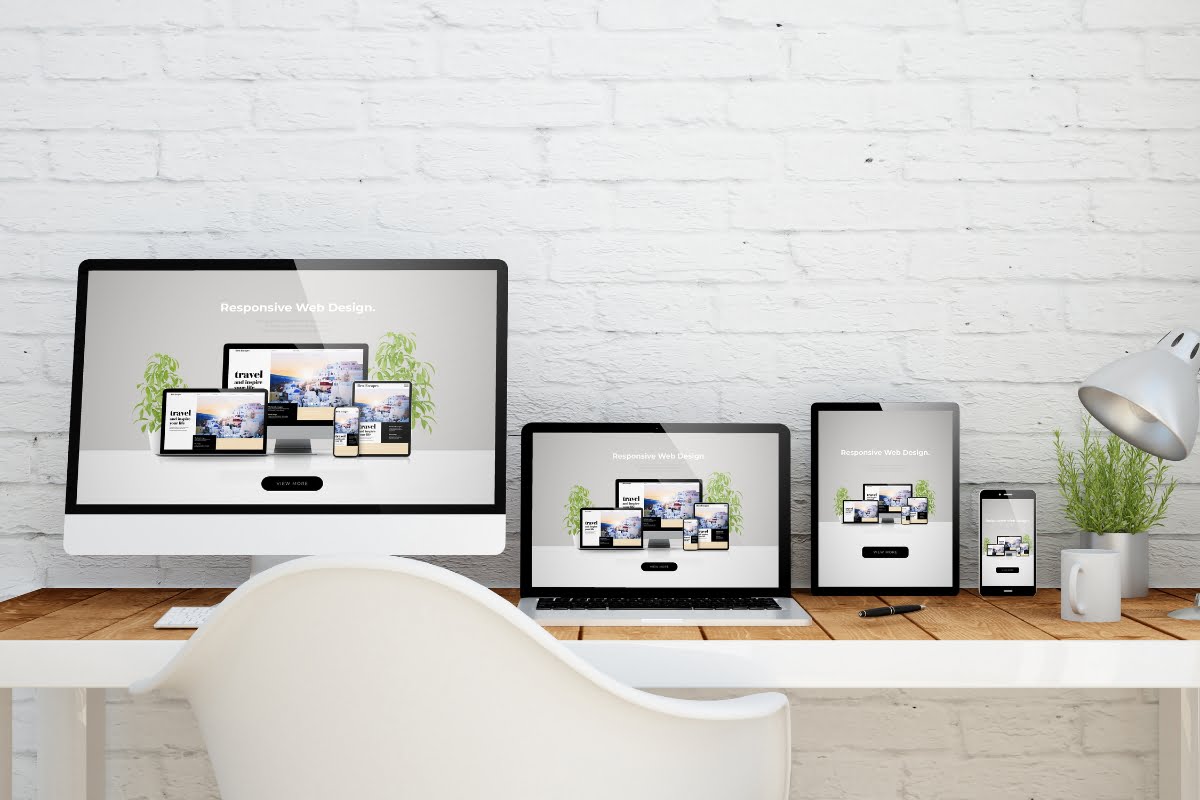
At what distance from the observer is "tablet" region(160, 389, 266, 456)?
1275 millimetres

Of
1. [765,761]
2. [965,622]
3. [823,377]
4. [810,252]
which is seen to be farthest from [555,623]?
[810,252]

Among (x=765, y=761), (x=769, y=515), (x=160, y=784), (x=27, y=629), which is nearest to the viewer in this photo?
(x=765, y=761)

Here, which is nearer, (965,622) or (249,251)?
(965,622)

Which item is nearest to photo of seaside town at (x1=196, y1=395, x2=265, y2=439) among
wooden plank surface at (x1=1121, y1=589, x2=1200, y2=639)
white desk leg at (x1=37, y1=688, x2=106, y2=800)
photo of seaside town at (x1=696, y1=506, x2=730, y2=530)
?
white desk leg at (x1=37, y1=688, x2=106, y2=800)

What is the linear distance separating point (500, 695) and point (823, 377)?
38.3 inches

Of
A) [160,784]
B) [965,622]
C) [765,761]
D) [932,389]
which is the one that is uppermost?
[932,389]

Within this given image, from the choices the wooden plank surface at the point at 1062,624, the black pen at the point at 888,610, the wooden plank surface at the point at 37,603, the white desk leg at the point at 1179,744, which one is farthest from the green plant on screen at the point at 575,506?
the white desk leg at the point at 1179,744

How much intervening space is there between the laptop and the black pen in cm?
12

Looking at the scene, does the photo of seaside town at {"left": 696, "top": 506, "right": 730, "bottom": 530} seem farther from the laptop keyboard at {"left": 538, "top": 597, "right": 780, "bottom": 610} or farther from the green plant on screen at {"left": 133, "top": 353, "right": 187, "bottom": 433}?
the green plant on screen at {"left": 133, "top": 353, "right": 187, "bottom": 433}

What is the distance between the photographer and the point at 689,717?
848 mm

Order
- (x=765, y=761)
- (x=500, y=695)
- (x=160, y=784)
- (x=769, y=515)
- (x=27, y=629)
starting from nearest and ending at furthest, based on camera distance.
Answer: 1. (x=500, y=695)
2. (x=765, y=761)
3. (x=27, y=629)
4. (x=769, y=515)
5. (x=160, y=784)

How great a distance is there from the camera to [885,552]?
1.41 meters

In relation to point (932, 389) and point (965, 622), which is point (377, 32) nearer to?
point (932, 389)

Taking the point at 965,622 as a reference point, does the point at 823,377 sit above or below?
above
